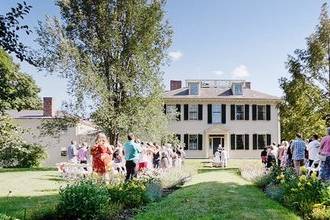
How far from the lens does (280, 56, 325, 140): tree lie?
2820cm

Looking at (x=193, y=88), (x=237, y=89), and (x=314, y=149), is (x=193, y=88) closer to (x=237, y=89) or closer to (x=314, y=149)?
(x=237, y=89)

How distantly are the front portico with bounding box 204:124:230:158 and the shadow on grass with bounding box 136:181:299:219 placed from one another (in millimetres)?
33918

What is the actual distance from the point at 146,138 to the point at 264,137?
18.6 m

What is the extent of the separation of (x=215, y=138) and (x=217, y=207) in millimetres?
37693

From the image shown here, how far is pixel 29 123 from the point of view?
50.9 metres

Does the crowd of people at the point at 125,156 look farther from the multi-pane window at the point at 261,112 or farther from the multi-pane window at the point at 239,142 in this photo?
the multi-pane window at the point at 261,112

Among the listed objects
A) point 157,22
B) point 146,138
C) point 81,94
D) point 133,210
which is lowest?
point 133,210

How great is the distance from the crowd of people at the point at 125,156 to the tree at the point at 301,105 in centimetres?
682

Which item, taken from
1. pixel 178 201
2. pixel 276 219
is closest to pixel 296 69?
pixel 178 201

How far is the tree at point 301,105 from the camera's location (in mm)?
28203

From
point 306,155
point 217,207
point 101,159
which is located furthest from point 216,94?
point 217,207

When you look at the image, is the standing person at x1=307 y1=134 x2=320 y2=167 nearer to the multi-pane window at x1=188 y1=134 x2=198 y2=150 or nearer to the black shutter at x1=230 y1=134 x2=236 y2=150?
the black shutter at x1=230 y1=134 x2=236 y2=150

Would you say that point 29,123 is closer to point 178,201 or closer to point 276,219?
point 178,201

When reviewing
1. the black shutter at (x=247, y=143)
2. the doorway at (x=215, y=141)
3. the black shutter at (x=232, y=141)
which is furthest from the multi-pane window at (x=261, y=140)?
the doorway at (x=215, y=141)
